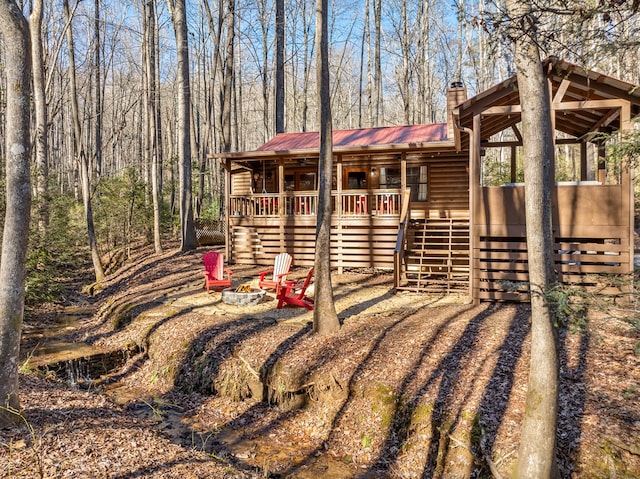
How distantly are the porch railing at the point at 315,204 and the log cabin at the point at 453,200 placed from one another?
0.05 meters

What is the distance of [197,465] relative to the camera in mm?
3779

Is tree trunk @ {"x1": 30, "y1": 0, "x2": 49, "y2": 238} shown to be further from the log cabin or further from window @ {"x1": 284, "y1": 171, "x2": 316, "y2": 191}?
Result: window @ {"x1": 284, "y1": 171, "x2": 316, "y2": 191}

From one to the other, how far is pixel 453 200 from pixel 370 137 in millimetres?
3535

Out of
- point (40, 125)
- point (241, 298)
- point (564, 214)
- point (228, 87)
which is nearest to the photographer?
point (564, 214)

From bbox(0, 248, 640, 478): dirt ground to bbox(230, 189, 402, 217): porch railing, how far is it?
4.07m

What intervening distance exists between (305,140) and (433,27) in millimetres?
16565

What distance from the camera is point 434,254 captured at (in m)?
11.5

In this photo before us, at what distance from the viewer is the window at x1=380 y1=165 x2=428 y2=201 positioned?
1445 centimetres

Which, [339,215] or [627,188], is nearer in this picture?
[627,188]

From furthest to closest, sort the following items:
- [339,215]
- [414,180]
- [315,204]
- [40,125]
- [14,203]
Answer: [414,180] < [315,204] < [40,125] < [339,215] < [14,203]

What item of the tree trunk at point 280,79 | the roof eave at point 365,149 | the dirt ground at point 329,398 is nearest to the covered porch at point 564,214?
the dirt ground at point 329,398

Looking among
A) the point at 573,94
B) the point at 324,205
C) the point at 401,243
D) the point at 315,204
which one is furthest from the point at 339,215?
the point at 573,94

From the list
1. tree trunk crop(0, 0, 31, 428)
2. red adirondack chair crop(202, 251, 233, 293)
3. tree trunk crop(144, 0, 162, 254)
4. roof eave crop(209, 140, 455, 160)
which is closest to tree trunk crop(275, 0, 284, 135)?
tree trunk crop(144, 0, 162, 254)

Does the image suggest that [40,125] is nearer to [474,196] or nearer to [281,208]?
[281,208]
